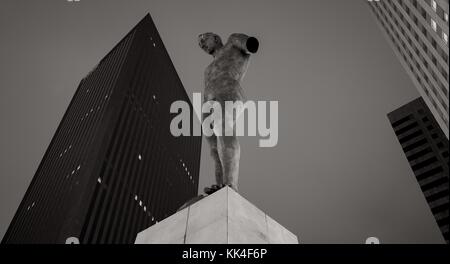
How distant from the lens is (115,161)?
8275 cm

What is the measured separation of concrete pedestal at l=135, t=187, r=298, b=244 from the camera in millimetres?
5238

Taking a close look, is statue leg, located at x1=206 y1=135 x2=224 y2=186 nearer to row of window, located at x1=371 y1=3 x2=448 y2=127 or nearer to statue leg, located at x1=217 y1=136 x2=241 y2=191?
statue leg, located at x1=217 y1=136 x2=241 y2=191

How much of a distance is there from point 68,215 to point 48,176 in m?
29.6

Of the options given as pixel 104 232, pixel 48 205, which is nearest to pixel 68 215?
pixel 104 232

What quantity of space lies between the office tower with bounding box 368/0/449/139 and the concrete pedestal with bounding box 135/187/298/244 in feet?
125

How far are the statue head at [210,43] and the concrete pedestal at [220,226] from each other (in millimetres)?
4356

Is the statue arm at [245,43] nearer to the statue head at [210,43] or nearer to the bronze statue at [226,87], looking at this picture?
the bronze statue at [226,87]

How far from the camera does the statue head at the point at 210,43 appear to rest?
9.33 meters

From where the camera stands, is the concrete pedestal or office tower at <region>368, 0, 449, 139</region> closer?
the concrete pedestal

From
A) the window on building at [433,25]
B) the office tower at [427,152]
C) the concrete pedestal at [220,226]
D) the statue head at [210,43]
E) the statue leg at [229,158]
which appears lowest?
the concrete pedestal at [220,226]

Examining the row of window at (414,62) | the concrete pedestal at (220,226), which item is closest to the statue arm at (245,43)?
the concrete pedestal at (220,226)

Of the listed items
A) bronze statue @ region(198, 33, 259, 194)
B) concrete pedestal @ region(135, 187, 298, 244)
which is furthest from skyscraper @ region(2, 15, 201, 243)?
concrete pedestal @ region(135, 187, 298, 244)

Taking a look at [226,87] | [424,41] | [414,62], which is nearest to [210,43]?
[226,87]
